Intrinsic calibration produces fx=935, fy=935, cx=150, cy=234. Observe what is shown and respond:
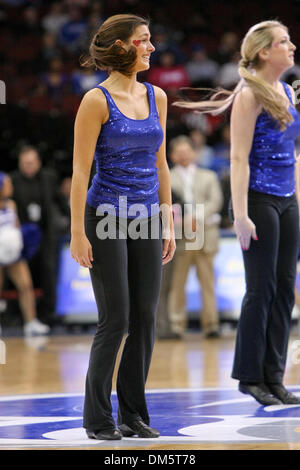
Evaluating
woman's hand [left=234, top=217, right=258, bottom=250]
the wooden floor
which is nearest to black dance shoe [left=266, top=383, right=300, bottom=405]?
the wooden floor

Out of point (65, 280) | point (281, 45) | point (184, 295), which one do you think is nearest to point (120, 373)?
point (281, 45)

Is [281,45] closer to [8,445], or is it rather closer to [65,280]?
[8,445]

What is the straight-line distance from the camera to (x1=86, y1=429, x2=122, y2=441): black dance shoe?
3.46 metres

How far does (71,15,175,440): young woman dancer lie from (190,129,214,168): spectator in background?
6.55 meters

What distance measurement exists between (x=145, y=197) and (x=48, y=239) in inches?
255

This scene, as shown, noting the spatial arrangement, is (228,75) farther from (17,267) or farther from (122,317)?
(122,317)

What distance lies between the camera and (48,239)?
10.0m

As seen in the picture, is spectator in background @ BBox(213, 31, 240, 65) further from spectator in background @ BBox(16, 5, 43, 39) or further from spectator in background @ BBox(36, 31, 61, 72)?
spectator in background @ BBox(16, 5, 43, 39)

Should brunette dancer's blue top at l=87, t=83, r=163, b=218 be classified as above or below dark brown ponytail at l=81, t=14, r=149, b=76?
below

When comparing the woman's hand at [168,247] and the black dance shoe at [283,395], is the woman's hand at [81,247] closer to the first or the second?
the woman's hand at [168,247]

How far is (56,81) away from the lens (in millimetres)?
12602

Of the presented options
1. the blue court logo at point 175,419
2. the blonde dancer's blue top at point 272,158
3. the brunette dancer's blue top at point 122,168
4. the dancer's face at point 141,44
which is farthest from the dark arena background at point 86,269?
the blonde dancer's blue top at point 272,158

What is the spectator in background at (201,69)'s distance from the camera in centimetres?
1296

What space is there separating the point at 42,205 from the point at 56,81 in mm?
3133
